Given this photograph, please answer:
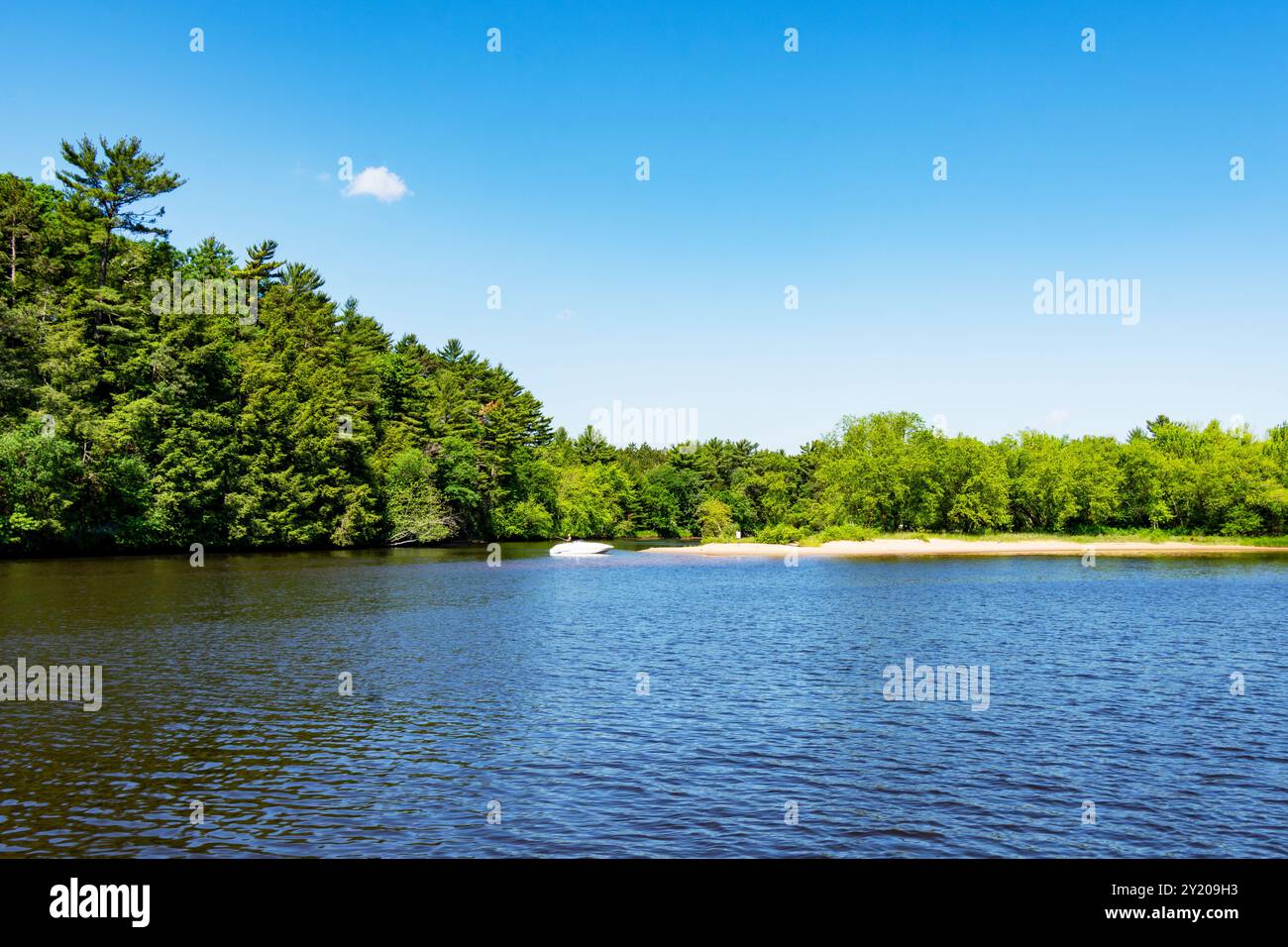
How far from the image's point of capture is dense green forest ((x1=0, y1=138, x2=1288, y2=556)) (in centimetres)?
7581

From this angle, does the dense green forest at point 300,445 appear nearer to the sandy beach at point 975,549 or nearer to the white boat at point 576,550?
the sandy beach at point 975,549

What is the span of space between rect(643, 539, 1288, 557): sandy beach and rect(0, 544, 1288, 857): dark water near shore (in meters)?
74.1

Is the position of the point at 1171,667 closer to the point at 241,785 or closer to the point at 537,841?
the point at 537,841

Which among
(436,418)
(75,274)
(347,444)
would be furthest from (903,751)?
(436,418)

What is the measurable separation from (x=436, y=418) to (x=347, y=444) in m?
25.8

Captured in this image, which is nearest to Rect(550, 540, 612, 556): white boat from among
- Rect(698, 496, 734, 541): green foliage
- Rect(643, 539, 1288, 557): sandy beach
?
Rect(643, 539, 1288, 557): sandy beach

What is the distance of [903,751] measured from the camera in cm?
2038

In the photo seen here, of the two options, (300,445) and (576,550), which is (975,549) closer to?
(576,550)

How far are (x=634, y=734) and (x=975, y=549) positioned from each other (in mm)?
112677

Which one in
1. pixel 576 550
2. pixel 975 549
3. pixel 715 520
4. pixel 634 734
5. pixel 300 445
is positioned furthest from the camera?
pixel 715 520

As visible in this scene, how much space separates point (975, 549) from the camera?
124 metres

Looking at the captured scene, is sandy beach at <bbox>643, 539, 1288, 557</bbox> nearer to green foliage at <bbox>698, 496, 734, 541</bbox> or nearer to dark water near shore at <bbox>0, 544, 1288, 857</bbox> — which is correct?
green foliage at <bbox>698, 496, 734, 541</bbox>

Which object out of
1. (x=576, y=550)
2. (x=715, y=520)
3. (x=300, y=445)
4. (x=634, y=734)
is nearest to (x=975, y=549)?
(x=576, y=550)
